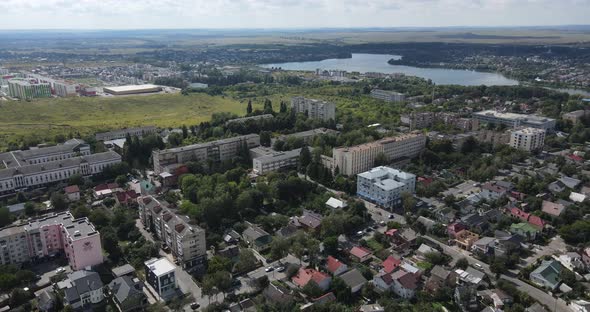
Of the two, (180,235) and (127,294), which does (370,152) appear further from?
(127,294)

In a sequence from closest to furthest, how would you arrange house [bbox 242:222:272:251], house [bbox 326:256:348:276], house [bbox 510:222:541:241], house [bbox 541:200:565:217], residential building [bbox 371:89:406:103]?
house [bbox 326:256:348:276] < house [bbox 242:222:272:251] < house [bbox 510:222:541:241] < house [bbox 541:200:565:217] < residential building [bbox 371:89:406:103]

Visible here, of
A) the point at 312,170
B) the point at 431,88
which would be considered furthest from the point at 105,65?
the point at 312,170

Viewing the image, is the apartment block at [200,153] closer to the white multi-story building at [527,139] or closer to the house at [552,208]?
the house at [552,208]

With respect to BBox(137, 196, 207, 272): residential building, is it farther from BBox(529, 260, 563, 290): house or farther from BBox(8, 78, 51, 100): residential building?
BBox(8, 78, 51, 100): residential building

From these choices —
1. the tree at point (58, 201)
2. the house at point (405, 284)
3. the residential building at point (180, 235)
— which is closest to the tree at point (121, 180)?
the tree at point (58, 201)

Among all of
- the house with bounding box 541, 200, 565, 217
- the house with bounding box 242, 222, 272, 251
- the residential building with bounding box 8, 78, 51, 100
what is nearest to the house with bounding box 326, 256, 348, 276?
the house with bounding box 242, 222, 272, 251

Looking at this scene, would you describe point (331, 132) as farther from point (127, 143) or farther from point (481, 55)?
point (481, 55)
